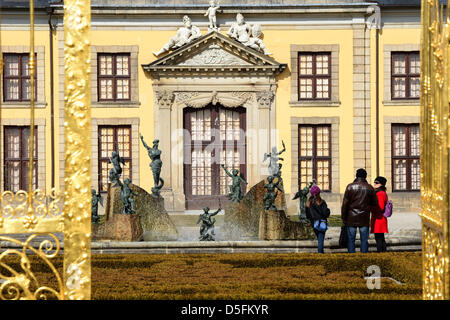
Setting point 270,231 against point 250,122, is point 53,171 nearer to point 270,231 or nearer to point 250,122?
point 250,122

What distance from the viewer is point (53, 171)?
2434 centimetres

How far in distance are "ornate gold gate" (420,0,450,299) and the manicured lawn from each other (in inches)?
24.9

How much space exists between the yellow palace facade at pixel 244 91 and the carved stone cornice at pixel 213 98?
32 millimetres

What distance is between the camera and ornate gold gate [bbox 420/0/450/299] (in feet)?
15.3

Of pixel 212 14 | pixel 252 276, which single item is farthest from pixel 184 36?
pixel 252 276

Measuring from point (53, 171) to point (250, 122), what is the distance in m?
6.40

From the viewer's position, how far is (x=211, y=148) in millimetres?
25062

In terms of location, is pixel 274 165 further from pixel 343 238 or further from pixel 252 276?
pixel 252 276

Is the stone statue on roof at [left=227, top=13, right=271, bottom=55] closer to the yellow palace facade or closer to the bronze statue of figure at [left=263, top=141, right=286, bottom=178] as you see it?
the yellow palace facade

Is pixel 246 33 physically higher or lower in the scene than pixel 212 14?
lower

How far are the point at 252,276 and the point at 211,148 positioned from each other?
58.2 feet

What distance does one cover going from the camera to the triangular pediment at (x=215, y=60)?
23.9 m

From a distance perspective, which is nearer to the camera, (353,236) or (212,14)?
(353,236)

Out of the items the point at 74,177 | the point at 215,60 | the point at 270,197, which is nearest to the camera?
the point at 74,177
